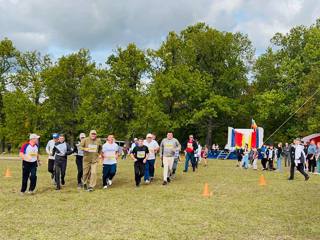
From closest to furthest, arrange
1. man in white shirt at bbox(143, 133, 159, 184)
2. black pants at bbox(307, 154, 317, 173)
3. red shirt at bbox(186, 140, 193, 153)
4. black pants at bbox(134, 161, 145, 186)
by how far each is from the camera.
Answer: black pants at bbox(134, 161, 145, 186)
man in white shirt at bbox(143, 133, 159, 184)
red shirt at bbox(186, 140, 193, 153)
black pants at bbox(307, 154, 317, 173)

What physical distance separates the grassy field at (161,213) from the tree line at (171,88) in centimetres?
3236

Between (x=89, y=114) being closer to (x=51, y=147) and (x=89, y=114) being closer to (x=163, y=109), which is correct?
(x=163, y=109)

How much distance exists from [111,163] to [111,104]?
34189 millimetres

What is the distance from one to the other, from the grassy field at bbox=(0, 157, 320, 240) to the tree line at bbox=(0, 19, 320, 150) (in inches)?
1274

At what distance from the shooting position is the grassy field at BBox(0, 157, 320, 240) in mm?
8055

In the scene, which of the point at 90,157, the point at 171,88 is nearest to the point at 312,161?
the point at 90,157

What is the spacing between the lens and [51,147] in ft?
51.0

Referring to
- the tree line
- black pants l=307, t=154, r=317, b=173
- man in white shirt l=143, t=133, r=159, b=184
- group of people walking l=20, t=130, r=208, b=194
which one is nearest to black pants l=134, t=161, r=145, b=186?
group of people walking l=20, t=130, r=208, b=194

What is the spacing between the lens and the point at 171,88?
161 ft

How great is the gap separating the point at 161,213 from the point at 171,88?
Answer: 3945cm

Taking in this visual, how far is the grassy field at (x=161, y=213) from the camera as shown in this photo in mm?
8055

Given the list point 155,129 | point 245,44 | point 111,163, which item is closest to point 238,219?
point 111,163

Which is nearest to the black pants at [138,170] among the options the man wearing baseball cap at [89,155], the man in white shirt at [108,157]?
the man in white shirt at [108,157]

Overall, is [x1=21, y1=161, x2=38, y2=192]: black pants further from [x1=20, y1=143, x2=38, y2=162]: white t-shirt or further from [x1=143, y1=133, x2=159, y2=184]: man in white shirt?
[x1=143, y1=133, x2=159, y2=184]: man in white shirt
